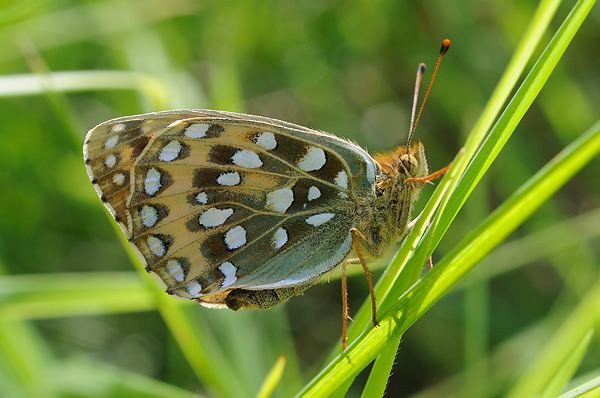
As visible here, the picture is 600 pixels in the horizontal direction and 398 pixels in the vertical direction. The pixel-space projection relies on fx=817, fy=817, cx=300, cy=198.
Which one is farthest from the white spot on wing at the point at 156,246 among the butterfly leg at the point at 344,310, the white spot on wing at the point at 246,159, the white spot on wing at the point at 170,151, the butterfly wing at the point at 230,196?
the butterfly leg at the point at 344,310

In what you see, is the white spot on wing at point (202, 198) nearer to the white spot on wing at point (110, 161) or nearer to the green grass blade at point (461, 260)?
the white spot on wing at point (110, 161)

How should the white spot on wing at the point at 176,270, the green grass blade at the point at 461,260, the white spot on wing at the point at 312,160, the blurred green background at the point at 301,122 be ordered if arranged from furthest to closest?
the blurred green background at the point at 301,122, the white spot on wing at the point at 312,160, the white spot on wing at the point at 176,270, the green grass blade at the point at 461,260

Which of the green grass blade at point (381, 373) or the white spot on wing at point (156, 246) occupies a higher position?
the white spot on wing at point (156, 246)

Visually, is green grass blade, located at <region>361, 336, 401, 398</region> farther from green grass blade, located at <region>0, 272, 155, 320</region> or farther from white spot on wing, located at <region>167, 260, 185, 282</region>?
green grass blade, located at <region>0, 272, 155, 320</region>

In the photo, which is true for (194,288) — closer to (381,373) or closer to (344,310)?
(344,310)

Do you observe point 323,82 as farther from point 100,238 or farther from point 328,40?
point 100,238

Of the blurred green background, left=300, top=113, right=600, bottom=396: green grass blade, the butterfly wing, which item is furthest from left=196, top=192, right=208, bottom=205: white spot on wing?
left=300, top=113, right=600, bottom=396: green grass blade
